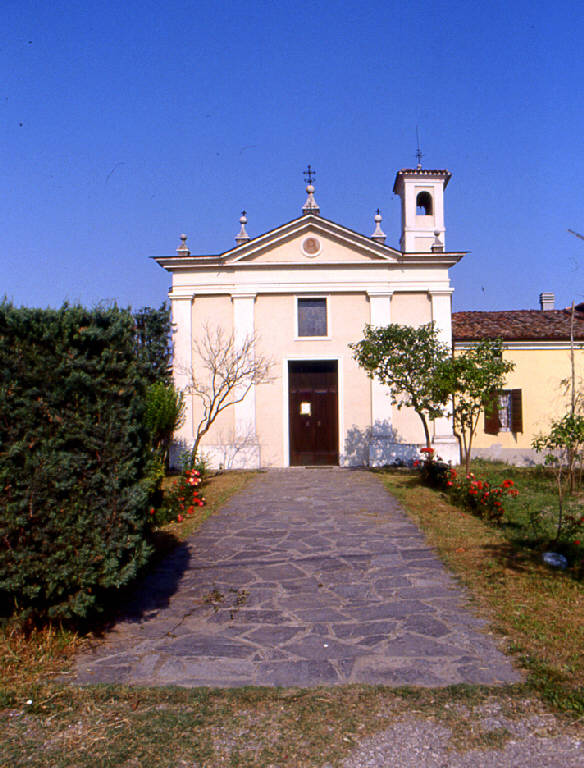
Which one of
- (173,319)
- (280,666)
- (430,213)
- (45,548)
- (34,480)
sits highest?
(430,213)

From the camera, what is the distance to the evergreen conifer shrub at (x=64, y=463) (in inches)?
165

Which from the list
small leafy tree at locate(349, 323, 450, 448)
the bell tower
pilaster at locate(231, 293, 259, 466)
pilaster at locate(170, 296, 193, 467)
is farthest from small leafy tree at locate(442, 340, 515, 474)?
the bell tower

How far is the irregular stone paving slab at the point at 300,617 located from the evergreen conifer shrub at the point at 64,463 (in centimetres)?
68

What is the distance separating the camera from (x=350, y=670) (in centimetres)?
416

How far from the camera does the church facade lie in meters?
16.8

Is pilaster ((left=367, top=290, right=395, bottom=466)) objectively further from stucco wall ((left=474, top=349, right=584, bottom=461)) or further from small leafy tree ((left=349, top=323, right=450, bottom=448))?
stucco wall ((left=474, top=349, right=584, bottom=461))

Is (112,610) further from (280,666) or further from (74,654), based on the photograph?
A: (280,666)

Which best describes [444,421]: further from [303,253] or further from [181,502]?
[181,502]

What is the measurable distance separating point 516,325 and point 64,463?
17.7 m

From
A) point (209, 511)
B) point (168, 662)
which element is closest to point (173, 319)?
point (209, 511)

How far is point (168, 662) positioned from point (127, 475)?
54.5 inches

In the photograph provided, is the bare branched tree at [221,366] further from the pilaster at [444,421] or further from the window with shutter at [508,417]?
the window with shutter at [508,417]

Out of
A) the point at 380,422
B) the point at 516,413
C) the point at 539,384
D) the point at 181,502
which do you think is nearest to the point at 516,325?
the point at 539,384

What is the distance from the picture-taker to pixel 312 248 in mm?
17188
